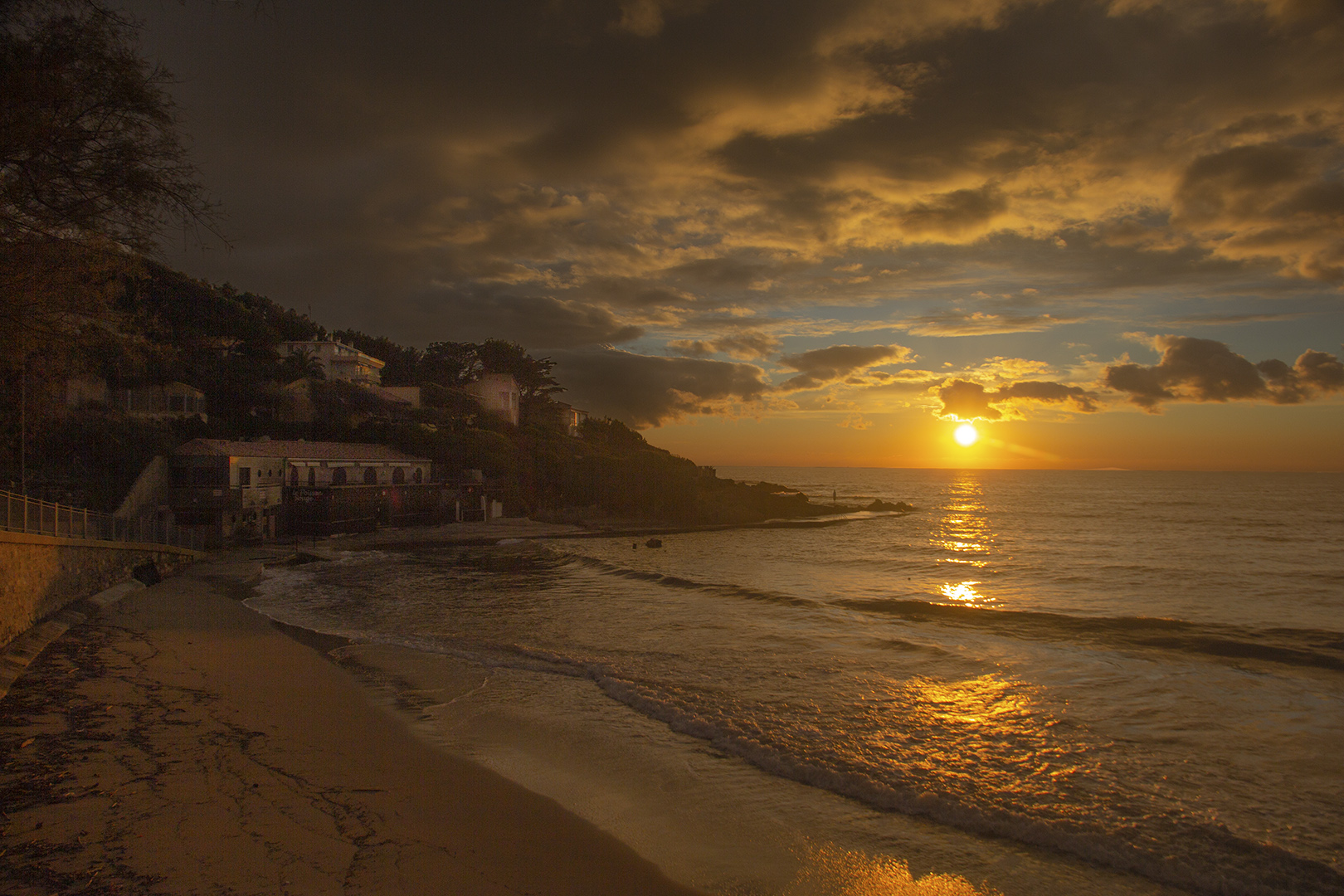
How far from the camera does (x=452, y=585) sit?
2383 centimetres

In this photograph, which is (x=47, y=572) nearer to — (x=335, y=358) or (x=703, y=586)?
(x=703, y=586)

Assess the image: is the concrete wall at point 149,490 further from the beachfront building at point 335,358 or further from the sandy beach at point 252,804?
the beachfront building at point 335,358

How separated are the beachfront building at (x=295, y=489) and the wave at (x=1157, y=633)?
3189 centimetres

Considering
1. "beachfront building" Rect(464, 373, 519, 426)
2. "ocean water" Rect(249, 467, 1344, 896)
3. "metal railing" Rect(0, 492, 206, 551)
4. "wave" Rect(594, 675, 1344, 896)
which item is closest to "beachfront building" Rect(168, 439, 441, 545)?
"metal railing" Rect(0, 492, 206, 551)

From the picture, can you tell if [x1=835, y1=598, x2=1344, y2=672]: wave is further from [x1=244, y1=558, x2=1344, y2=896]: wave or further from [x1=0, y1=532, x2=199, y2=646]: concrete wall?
[x1=0, y1=532, x2=199, y2=646]: concrete wall

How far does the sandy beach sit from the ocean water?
67cm

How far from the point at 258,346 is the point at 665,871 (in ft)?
196

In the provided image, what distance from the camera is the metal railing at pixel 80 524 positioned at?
12.7 metres

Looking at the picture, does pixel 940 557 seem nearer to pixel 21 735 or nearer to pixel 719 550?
pixel 719 550

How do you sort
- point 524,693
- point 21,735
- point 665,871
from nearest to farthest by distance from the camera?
1. point 665,871
2. point 21,735
3. point 524,693

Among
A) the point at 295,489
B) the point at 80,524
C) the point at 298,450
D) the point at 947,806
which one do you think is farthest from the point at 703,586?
the point at 298,450

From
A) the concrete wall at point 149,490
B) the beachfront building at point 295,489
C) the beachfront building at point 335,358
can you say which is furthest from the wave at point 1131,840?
the beachfront building at point 335,358

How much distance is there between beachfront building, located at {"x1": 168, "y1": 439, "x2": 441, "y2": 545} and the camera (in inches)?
1326

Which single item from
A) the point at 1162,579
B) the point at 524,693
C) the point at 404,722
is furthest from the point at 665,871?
the point at 1162,579
